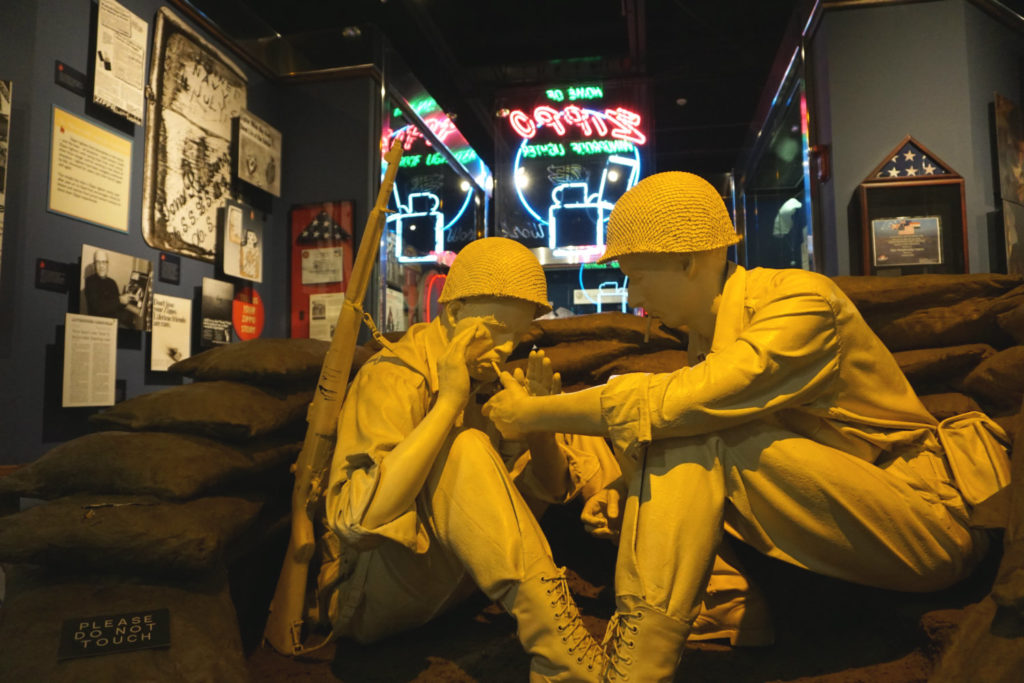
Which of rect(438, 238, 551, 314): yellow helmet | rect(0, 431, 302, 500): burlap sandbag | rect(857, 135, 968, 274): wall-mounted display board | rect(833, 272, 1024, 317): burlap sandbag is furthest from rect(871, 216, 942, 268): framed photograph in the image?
rect(0, 431, 302, 500): burlap sandbag

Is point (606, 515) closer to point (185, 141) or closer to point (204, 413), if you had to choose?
point (204, 413)

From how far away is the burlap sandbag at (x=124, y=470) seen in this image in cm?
198

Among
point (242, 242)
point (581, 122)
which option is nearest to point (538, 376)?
point (242, 242)

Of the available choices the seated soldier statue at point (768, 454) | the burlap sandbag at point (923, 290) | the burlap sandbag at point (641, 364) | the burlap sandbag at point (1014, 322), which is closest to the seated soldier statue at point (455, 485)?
the seated soldier statue at point (768, 454)

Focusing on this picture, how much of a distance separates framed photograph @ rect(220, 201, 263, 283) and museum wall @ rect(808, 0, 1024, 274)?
12.3 feet

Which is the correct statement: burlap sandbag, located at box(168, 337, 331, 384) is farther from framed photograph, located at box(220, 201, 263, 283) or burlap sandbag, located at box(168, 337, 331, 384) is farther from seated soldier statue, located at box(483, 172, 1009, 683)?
framed photograph, located at box(220, 201, 263, 283)

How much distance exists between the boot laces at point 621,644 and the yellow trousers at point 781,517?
2.2 inches

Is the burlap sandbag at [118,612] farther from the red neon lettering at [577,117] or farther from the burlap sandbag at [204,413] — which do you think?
the red neon lettering at [577,117]

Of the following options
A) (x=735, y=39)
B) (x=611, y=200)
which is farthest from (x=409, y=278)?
(x=735, y=39)

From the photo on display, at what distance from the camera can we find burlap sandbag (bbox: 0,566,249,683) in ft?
5.19

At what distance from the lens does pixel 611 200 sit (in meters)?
6.14

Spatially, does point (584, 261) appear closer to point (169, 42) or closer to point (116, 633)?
point (169, 42)

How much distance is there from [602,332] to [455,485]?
176cm

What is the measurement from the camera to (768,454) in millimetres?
1560
